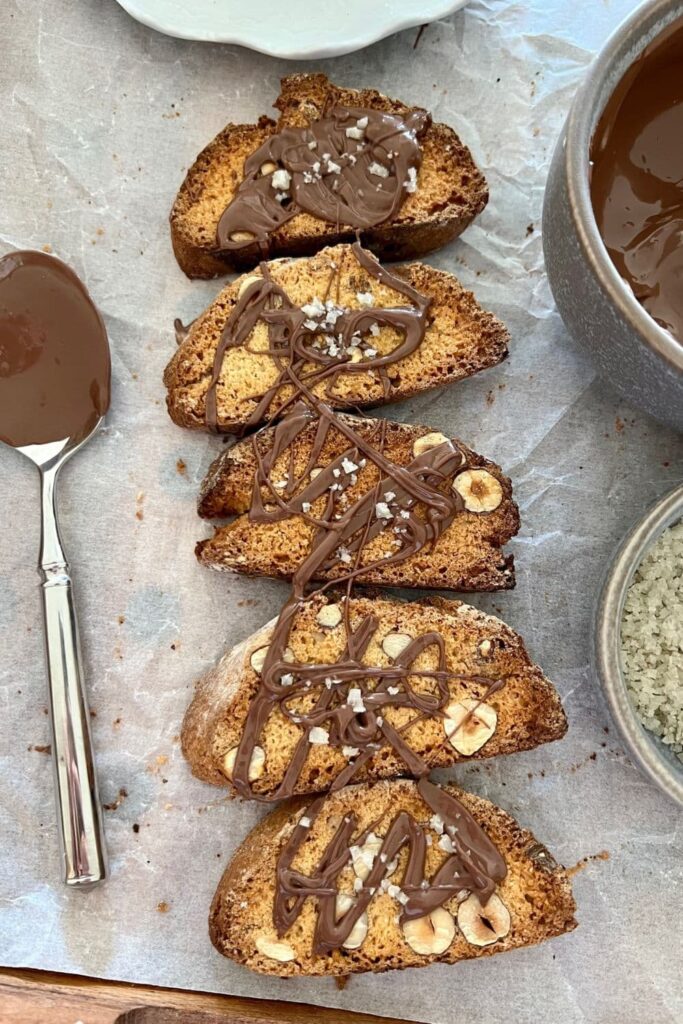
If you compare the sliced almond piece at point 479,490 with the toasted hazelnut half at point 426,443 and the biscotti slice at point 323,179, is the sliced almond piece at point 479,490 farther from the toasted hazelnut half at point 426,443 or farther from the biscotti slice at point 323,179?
the biscotti slice at point 323,179

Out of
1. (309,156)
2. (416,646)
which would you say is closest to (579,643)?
(416,646)

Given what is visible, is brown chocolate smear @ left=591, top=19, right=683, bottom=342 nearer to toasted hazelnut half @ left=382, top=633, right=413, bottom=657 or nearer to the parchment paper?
the parchment paper

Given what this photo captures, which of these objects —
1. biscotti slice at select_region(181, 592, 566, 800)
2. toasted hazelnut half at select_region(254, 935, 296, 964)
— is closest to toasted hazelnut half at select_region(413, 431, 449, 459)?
biscotti slice at select_region(181, 592, 566, 800)

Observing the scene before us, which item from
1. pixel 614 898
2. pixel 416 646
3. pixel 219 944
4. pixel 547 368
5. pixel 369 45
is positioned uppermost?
pixel 369 45

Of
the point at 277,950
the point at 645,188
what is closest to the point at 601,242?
the point at 645,188

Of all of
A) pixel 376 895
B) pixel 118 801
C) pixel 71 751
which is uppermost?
pixel 376 895

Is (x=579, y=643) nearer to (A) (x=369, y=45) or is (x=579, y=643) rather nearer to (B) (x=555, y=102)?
(B) (x=555, y=102)

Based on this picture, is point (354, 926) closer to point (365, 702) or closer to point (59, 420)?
point (365, 702)
